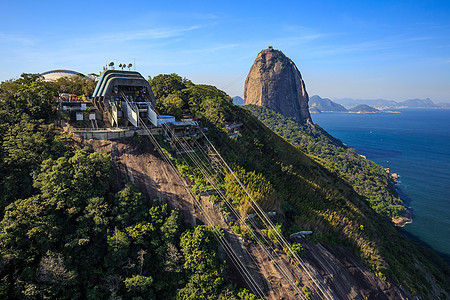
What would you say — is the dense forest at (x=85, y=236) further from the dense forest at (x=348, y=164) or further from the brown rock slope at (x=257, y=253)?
the dense forest at (x=348, y=164)

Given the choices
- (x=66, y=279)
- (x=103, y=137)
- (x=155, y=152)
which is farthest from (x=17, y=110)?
(x=66, y=279)

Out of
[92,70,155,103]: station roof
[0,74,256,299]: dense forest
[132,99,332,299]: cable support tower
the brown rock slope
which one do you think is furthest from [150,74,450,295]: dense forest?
[0,74,256,299]: dense forest

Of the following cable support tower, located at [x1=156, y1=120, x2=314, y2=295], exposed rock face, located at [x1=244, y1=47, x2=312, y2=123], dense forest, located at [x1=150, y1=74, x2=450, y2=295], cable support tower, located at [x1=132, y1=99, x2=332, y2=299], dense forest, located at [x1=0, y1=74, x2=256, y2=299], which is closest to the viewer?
dense forest, located at [x1=0, y1=74, x2=256, y2=299]

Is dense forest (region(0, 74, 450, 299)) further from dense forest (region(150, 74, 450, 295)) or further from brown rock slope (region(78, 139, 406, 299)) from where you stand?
brown rock slope (region(78, 139, 406, 299))

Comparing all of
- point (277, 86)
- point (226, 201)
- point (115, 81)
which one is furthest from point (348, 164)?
point (115, 81)

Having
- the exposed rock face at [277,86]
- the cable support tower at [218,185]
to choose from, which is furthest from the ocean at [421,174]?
the cable support tower at [218,185]

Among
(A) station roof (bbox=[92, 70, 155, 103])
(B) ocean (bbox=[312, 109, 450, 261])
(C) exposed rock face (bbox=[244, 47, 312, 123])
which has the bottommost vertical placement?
(B) ocean (bbox=[312, 109, 450, 261])

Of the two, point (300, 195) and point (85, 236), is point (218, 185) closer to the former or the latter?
point (85, 236)
